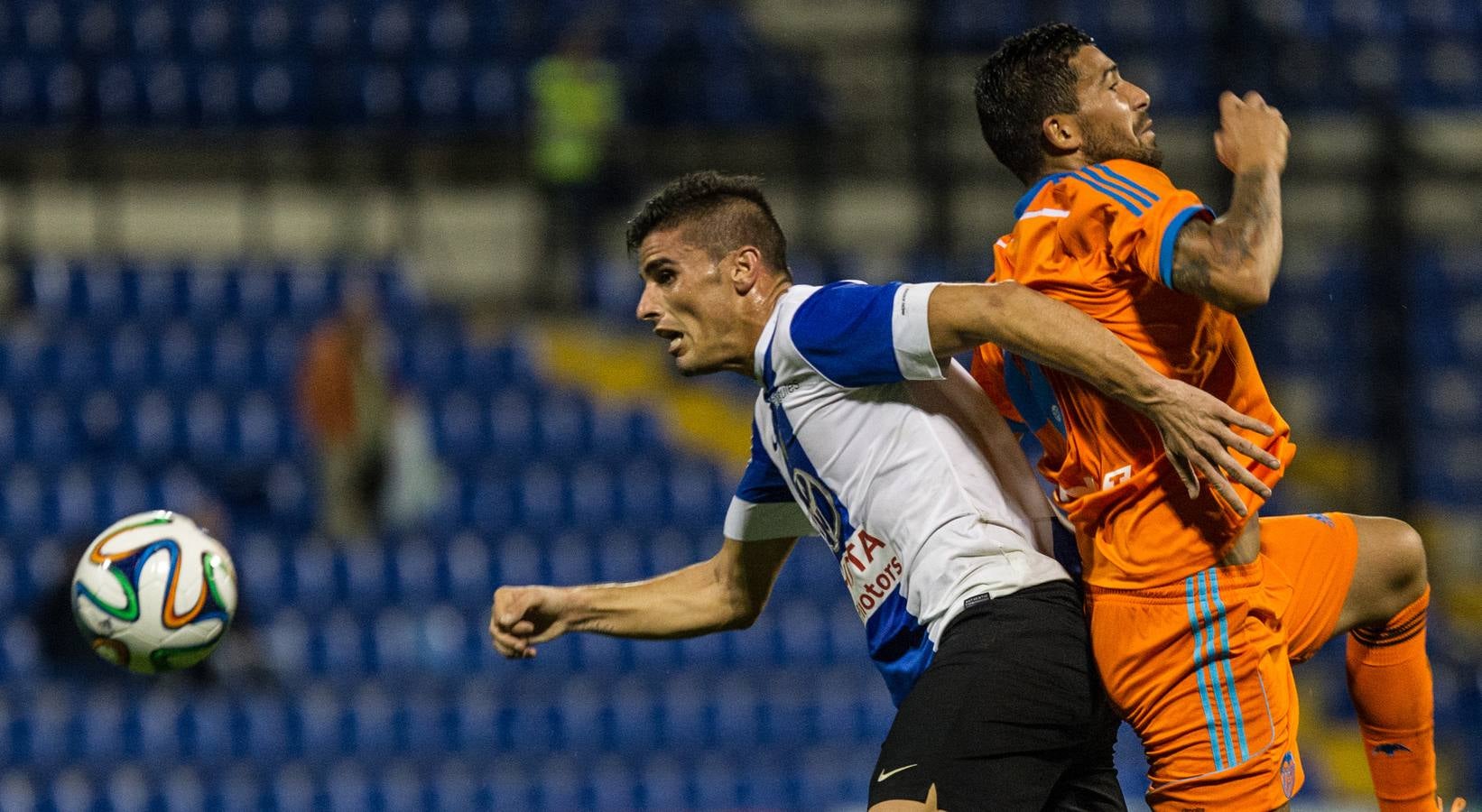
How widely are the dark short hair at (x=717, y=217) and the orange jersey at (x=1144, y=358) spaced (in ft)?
2.13

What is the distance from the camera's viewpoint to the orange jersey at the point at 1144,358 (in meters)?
3.86

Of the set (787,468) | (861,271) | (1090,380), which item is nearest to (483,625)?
(861,271)

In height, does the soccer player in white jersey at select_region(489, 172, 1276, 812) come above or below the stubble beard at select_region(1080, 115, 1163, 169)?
below

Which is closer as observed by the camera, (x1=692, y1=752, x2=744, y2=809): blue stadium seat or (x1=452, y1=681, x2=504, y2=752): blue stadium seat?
(x1=692, y1=752, x2=744, y2=809): blue stadium seat

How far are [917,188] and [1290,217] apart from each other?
2.53 meters

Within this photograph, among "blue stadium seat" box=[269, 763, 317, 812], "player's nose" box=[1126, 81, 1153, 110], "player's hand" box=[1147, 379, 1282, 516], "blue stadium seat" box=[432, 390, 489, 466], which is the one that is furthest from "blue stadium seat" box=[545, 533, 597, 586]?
"player's hand" box=[1147, 379, 1282, 516]

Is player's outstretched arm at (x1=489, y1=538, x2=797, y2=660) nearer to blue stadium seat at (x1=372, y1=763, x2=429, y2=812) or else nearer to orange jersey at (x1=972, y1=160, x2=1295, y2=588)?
orange jersey at (x1=972, y1=160, x2=1295, y2=588)

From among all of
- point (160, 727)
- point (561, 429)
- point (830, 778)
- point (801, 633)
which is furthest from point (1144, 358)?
point (561, 429)

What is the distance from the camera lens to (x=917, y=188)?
13234 mm

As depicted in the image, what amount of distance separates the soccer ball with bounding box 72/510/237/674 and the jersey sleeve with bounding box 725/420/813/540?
1.35 meters

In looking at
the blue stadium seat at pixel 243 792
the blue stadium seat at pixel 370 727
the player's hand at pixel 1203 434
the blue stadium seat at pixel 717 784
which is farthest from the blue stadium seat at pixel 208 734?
the player's hand at pixel 1203 434

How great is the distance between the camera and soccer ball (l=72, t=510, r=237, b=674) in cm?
478

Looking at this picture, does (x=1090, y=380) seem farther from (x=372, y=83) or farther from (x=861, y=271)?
(x=372, y=83)

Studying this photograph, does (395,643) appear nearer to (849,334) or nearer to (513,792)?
(513,792)
